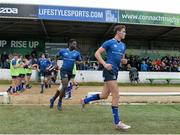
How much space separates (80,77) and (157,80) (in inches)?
204

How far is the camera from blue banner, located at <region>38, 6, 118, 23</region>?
28.0 metres

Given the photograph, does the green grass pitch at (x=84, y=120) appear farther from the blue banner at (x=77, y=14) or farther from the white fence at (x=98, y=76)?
the blue banner at (x=77, y=14)

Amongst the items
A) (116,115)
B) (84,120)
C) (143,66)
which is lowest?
(84,120)

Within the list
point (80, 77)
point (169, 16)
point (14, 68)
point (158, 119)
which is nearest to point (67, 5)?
point (80, 77)

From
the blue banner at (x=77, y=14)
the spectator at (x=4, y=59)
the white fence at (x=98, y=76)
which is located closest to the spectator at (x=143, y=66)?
the white fence at (x=98, y=76)

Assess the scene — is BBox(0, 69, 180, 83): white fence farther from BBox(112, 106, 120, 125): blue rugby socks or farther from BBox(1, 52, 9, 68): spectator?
BBox(112, 106, 120, 125): blue rugby socks

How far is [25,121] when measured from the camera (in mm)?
9555

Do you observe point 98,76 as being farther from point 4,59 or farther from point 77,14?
point 4,59

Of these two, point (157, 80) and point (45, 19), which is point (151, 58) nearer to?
point (157, 80)

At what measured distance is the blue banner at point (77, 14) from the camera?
28.0 m

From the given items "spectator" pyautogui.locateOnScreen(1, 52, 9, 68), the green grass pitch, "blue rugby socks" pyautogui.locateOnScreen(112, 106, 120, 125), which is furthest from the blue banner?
"blue rugby socks" pyautogui.locateOnScreen(112, 106, 120, 125)

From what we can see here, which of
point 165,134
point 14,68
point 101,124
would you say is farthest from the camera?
point 14,68

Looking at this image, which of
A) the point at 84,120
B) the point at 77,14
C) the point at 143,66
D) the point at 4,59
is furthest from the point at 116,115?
the point at 4,59

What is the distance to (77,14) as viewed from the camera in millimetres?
28484
